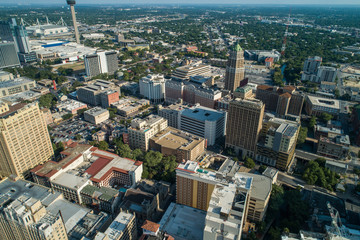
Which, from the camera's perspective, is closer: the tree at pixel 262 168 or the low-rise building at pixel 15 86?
the tree at pixel 262 168

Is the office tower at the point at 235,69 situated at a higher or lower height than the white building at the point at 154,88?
higher

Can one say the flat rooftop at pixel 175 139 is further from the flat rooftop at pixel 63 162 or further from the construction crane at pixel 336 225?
the construction crane at pixel 336 225

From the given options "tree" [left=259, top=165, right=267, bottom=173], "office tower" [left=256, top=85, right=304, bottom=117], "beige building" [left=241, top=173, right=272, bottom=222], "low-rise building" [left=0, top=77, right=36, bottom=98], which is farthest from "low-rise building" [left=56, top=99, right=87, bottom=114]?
"beige building" [left=241, top=173, right=272, bottom=222]

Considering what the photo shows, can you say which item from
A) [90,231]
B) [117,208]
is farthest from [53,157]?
[90,231]

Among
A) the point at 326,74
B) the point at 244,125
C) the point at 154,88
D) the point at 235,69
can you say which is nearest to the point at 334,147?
the point at 244,125

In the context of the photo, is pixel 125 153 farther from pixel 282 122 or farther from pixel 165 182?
pixel 282 122

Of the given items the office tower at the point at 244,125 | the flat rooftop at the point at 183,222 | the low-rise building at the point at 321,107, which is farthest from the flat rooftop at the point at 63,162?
the low-rise building at the point at 321,107

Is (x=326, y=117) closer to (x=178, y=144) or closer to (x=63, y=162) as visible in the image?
(x=178, y=144)
